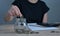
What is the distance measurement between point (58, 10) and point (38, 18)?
67cm

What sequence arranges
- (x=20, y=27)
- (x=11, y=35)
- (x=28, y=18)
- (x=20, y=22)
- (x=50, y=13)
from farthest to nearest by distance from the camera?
1. (x=50, y=13)
2. (x=28, y=18)
3. (x=20, y=22)
4. (x=20, y=27)
5. (x=11, y=35)

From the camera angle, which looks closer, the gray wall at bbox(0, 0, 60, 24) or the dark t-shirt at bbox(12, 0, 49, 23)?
the dark t-shirt at bbox(12, 0, 49, 23)

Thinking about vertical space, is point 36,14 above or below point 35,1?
below

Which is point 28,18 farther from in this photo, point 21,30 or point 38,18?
point 21,30

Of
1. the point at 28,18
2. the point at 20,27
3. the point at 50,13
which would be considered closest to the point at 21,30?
the point at 20,27

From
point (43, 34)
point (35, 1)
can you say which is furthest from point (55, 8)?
point (43, 34)

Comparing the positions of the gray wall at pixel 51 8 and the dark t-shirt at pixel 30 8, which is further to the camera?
the gray wall at pixel 51 8

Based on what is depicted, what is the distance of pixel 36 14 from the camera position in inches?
69.2

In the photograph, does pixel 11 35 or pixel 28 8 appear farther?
pixel 28 8

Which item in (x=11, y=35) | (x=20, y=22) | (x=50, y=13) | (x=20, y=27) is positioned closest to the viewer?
(x=11, y=35)

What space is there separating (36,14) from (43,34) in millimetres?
889

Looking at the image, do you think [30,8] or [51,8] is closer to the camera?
[30,8]

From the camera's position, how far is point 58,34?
0.89m

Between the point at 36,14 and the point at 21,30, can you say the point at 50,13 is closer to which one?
the point at 36,14
